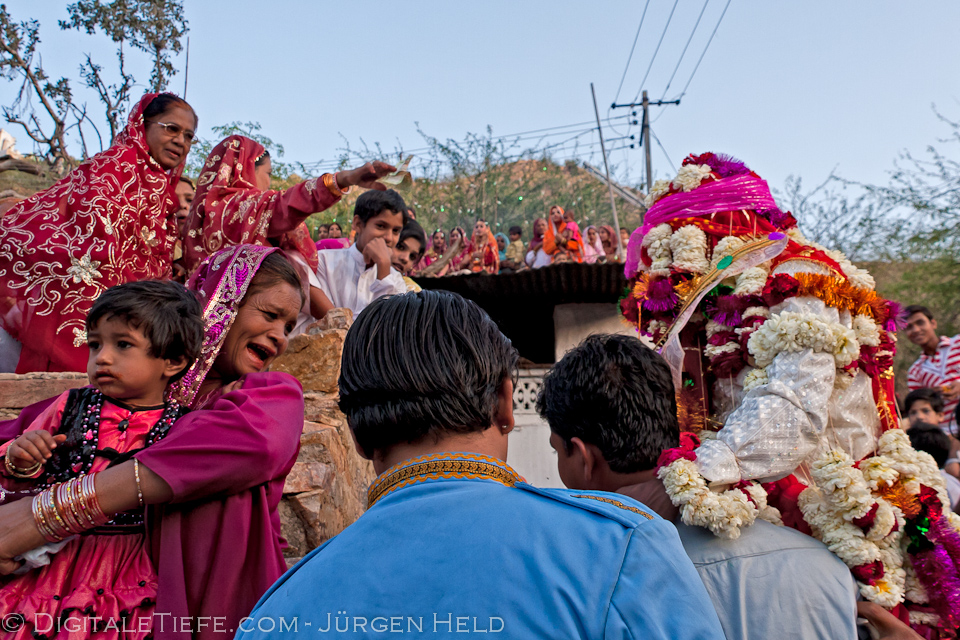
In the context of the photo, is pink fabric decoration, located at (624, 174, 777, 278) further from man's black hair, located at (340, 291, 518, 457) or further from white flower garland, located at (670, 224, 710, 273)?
man's black hair, located at (340, 291, 518, 457)

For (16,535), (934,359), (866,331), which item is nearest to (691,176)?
(866,331)

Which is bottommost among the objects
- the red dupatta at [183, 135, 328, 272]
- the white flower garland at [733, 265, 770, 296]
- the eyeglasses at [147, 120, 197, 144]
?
the white flower garland at [733, 265, 770, 296]

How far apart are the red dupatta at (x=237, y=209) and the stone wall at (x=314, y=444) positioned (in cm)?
67

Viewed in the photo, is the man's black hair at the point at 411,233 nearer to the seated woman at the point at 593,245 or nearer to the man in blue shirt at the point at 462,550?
the man in blue shirt at the point at 462,550

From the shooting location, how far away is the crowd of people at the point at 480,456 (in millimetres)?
1006

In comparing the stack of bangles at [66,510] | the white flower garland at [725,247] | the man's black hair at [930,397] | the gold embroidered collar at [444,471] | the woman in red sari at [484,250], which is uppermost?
the woman in red sari at [484,250]

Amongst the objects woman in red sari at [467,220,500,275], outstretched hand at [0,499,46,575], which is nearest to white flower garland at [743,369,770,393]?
outstretched hand at [0,499,46,575]

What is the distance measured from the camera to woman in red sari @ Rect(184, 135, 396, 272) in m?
3.97

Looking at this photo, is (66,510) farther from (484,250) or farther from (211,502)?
(484,250)

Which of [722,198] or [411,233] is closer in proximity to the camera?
[722,198]

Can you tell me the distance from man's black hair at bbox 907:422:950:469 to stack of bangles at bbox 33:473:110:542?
17.2 feet

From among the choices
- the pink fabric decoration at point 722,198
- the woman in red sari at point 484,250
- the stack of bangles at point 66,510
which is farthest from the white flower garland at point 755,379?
the woman in red sari at point 484,250

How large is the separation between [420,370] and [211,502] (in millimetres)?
975

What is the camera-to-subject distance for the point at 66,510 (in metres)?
1.77
